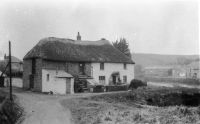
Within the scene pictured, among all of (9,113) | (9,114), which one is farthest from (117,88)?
(9,114)

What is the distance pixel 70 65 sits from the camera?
42594 mm

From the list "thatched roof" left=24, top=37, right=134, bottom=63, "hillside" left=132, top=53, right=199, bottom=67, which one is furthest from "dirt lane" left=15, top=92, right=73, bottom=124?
"hillside" left=132, top=53, right=199, bottom=67

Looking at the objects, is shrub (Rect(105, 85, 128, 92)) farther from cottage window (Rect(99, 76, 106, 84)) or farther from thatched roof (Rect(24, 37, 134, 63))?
thatched roof (Rect(24, 37, 134, 63))

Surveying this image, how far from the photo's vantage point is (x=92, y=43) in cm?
5028

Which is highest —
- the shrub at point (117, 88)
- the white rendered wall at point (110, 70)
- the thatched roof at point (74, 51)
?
the thatched roof at point (74, 51)

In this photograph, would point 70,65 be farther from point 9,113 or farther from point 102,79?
point 9,113

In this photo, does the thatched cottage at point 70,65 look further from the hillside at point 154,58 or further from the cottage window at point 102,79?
the hillside at point 154,58

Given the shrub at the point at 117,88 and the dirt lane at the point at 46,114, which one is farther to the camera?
the shrub at the point at 117,88

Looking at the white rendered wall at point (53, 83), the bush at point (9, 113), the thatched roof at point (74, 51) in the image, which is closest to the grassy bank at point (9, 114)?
the bush at point (9, 113)

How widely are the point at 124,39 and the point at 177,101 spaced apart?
1546 inches

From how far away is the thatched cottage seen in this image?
38.0 m

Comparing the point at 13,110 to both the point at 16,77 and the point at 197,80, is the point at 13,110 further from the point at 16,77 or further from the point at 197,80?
the point at 197,80

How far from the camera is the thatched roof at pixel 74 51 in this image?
41.2 meters

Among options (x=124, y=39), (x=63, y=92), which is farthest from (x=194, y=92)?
(x=124, y=39)
